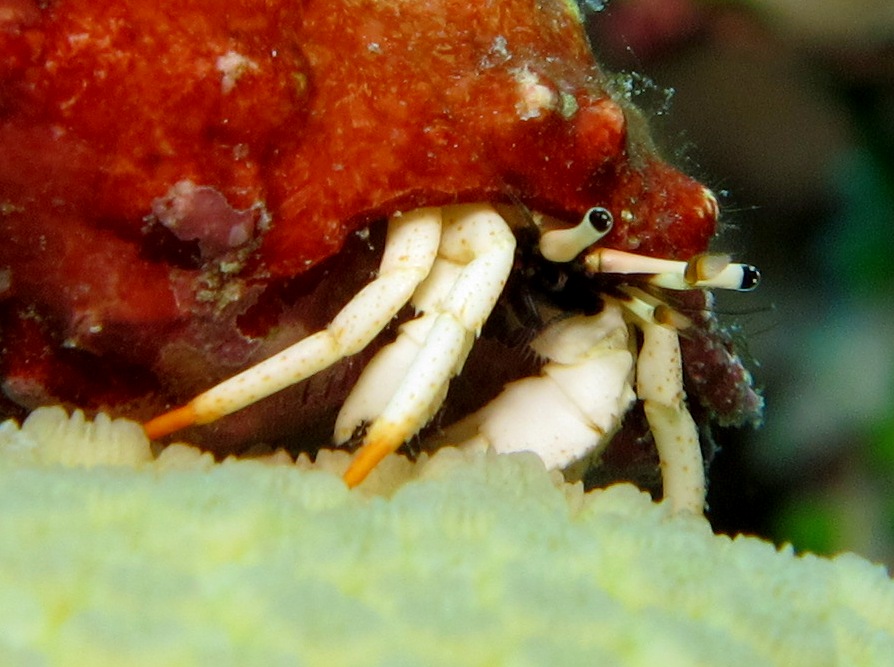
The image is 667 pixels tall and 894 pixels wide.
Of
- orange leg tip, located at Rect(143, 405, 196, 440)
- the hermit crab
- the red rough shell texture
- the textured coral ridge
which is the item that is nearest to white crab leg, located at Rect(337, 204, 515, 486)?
the hermit crab

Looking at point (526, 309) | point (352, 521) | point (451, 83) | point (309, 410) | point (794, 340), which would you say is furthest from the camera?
point (794, 340)

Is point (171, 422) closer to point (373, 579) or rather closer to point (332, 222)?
point (332, 222)

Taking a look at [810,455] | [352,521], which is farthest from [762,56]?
[352,521]

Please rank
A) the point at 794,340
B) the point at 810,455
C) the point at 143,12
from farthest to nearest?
1. the point at 794,340
2. the point at 810,455
3. the point at 143,12

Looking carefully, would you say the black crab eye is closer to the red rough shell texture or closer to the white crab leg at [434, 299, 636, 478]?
the red rough shell texture

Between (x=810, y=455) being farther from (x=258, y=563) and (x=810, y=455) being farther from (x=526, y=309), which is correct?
(x=258, y=563)

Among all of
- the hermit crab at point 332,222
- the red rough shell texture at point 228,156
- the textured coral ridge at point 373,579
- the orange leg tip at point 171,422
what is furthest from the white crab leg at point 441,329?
the orange leg tip at point 171,422
